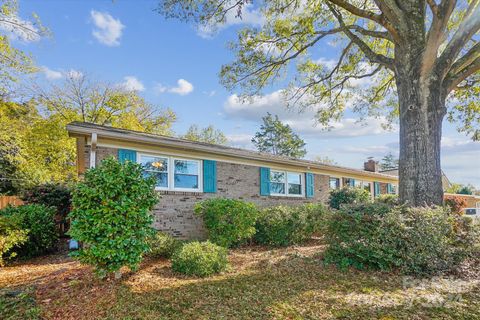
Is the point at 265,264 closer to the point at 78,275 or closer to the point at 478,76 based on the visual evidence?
the point at 78,275

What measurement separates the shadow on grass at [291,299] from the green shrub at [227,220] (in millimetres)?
2553

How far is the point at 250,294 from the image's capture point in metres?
4.64

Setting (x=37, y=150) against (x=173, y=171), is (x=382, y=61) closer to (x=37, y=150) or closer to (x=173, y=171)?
(x=173, y=171)

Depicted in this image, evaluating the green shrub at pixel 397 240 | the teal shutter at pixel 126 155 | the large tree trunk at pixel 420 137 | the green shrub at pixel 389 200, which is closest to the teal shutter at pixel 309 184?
the green shrub at pixel 389 200

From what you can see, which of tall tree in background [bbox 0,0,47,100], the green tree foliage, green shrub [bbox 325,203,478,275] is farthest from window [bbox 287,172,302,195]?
the green tree foliage

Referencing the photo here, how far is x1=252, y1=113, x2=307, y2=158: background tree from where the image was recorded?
135ft

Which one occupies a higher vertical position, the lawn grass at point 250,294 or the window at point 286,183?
the window at point 286,183

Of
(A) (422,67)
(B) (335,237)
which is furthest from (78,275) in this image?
(A) (422,67)

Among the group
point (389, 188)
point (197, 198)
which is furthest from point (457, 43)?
point (389, 188)

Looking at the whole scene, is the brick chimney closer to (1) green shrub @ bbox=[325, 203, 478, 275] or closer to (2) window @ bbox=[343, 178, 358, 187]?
(2) window @ bbox=[343, 178, 358, 187]

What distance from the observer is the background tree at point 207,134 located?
109 feet

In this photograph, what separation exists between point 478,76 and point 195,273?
40.2 feet

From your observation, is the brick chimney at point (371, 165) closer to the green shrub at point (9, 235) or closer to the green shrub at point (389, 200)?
the green shrub at point (389, 200)

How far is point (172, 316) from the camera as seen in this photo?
3.86 m
